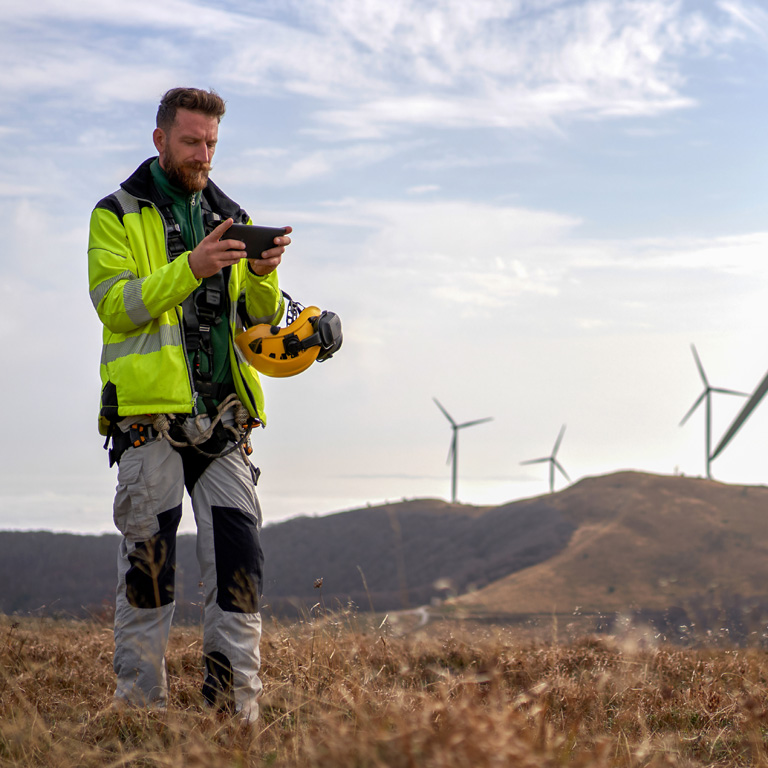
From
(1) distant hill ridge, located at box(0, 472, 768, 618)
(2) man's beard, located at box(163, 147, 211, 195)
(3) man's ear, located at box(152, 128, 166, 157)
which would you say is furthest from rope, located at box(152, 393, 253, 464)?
(1) distant hill ridge, located at box(0, 472, 768, 618)

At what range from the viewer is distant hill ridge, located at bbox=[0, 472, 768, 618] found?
25516 millimetres

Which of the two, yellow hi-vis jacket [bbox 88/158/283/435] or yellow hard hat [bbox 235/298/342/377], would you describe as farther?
yellow hard hat [bbox 235/298/342/377]

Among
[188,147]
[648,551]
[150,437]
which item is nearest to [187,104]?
[188,147]

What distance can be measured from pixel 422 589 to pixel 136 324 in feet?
99.2

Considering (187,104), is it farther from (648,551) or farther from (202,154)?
(648,551)

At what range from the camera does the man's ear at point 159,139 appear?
4395 millimetres

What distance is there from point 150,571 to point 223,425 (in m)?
0.82

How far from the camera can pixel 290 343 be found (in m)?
4.46

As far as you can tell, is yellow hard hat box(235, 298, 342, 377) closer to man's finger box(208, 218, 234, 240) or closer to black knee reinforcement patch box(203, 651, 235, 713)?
man's finger box(208, 218, 234, 240)

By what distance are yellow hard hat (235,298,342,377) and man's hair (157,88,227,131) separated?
114 cm

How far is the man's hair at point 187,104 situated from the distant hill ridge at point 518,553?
52.4 feet

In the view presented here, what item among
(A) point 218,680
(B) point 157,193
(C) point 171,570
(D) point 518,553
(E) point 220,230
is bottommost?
(D) point 518,553

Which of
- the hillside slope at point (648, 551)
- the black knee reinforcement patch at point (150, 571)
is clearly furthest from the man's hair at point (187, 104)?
the hillside slope at point (648, 551)

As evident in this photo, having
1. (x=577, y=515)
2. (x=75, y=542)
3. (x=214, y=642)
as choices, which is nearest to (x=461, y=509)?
(x=577, y=515)
